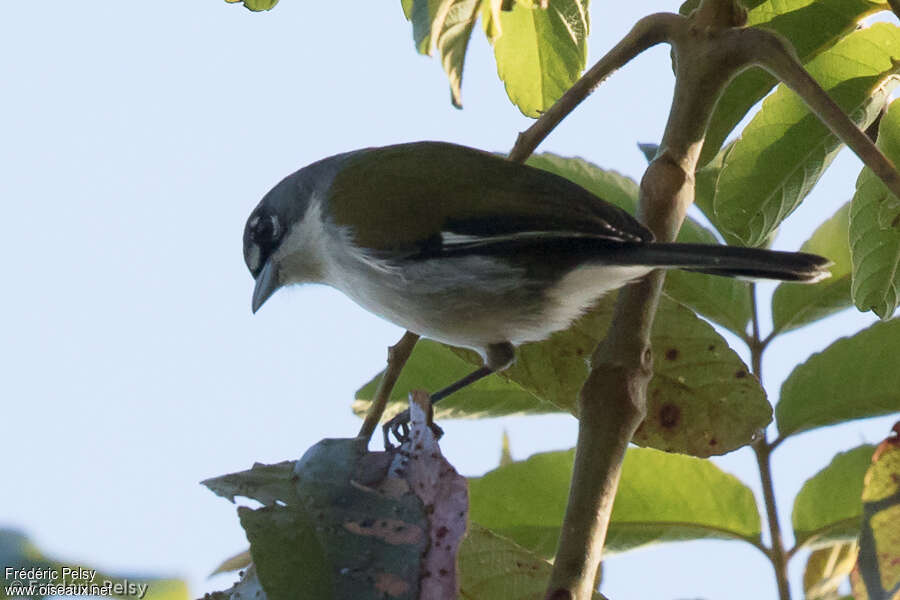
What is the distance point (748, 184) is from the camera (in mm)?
2012

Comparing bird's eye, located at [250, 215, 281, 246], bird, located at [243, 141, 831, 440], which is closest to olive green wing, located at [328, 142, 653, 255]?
bird, located at [243, 141, 831, 440]

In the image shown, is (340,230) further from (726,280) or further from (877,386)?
(877,386)

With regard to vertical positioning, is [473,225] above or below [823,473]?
above

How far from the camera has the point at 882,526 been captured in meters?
1.09

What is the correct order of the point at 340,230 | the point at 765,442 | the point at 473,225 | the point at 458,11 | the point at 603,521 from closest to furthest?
the point at 603,521 → the point at 458,11 → the point at 765,442 → the point at 473,225 → the point at 340,230

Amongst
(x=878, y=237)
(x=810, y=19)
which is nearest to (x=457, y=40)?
(x=810, y=19)

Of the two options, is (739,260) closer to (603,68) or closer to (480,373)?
(603,68)

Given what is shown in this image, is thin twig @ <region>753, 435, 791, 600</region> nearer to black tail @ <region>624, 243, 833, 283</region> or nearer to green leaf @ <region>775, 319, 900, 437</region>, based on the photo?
green leaf @ <region>775, 319, 900, 437</region>

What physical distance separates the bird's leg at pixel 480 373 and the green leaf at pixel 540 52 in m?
0.59

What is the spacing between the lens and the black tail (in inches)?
66.7

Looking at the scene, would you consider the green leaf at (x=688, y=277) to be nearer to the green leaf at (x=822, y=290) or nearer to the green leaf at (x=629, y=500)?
the green leaf at (x=822, y=290)

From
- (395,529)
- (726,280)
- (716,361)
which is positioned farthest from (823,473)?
(395,529)

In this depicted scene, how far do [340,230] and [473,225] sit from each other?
37 centimetres

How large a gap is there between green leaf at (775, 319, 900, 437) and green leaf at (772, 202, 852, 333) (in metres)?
0.18
